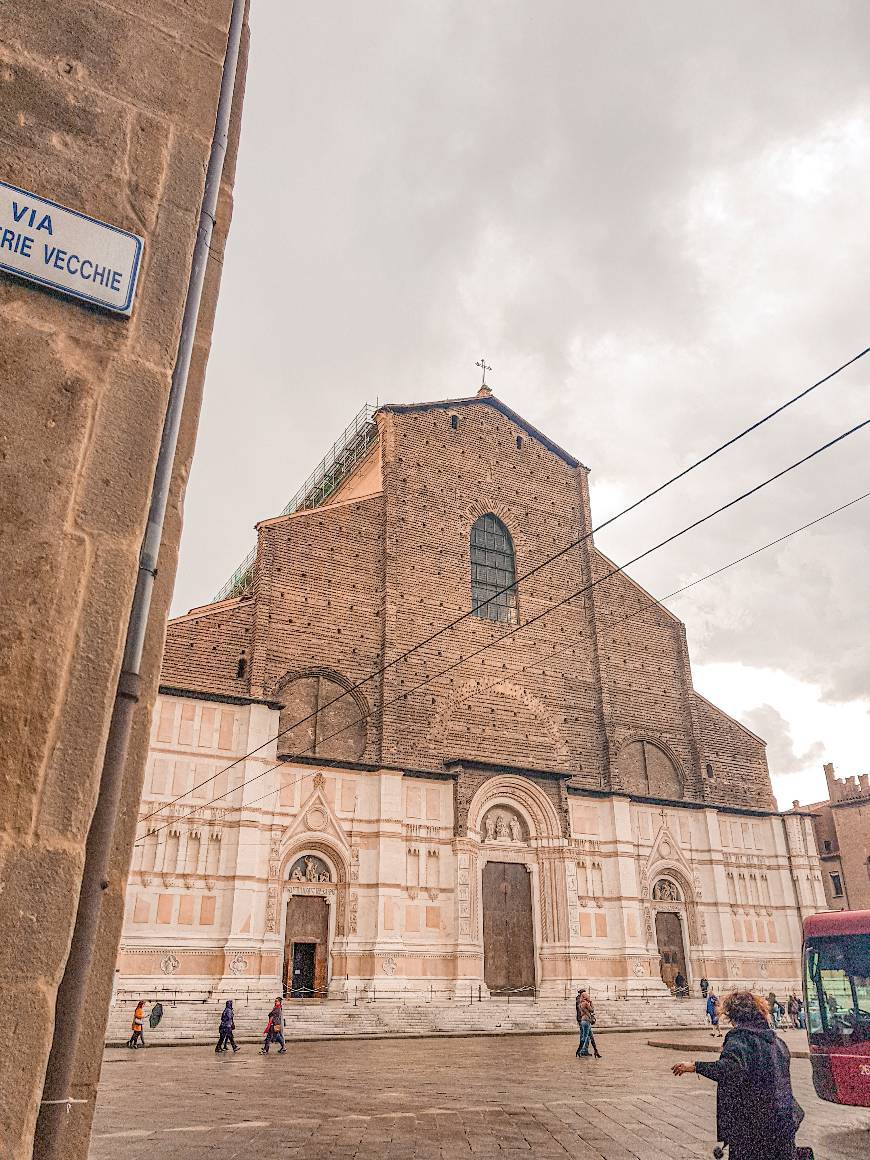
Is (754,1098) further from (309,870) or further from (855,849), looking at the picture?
(855,849)

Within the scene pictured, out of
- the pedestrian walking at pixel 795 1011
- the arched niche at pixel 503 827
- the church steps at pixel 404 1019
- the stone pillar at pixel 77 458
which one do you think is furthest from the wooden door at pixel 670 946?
the stone pillar at pixel 77 458

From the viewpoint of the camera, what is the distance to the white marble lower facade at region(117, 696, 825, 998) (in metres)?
16.8

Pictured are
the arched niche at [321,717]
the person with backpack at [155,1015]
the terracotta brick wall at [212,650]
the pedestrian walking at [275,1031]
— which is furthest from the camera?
the arched niche at [321,717]

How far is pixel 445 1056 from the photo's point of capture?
43.5 feet

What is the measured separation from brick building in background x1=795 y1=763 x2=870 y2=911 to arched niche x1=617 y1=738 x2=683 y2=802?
13.8 metres

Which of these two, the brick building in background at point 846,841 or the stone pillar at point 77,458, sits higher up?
the brick building in background at point 846,841

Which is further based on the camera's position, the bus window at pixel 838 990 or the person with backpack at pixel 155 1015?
the person with backpack at pixel 155 1015

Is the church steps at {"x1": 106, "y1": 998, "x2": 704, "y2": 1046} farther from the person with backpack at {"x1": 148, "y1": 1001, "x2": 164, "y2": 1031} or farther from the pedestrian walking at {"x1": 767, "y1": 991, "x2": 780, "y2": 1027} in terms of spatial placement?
the pedestrian walking at {"x1": 767, "y1": 991, "x2": 780, "y2": 1027}

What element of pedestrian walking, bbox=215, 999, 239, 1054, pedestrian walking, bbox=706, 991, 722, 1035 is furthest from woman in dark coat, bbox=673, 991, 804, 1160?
pedestrian walking, bbox=706, 991, 722, 1035

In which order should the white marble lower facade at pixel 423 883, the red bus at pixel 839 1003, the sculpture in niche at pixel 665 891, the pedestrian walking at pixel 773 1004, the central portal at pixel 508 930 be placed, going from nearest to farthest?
the red bus at pixel 839 1003 → the white marble lower facade at pixel 423 883 → the central portal at pixel 508 930 → the pedestrian walking at pixel 773 1004 → the sculpture in niche at pixel 665 891

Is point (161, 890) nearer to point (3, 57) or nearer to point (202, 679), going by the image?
point (202, 679)

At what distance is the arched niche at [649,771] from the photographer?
76.2ft

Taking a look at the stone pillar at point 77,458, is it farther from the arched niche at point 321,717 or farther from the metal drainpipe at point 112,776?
the arched niche at point 321,717

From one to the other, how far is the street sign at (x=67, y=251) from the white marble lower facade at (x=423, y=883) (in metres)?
16.1
